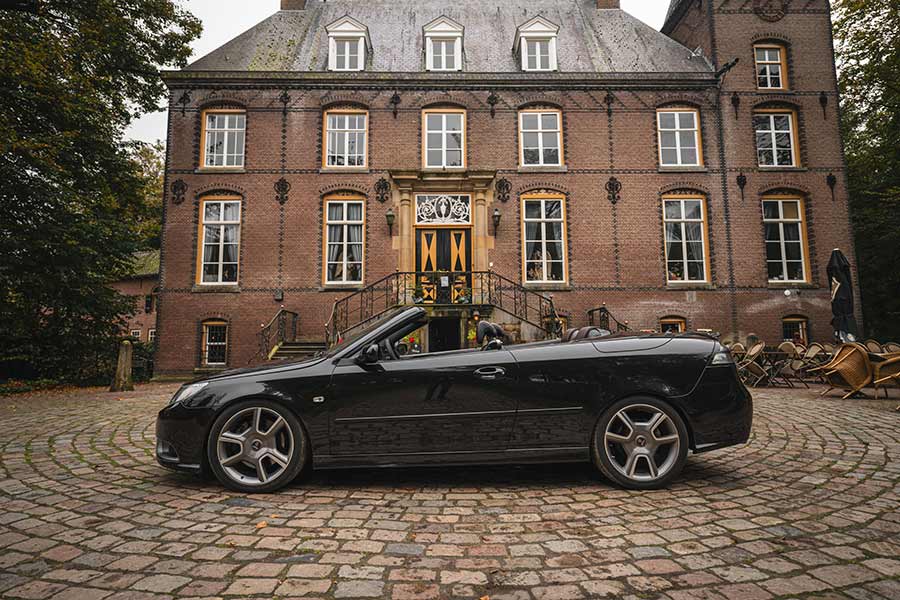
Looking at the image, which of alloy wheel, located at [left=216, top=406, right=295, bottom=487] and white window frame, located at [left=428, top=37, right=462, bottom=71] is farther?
white window frame, located at [left=428, top=37, right=462, bottom=71]

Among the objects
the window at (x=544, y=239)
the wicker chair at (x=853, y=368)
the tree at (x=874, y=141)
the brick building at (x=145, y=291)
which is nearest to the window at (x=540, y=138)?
the window at (x=544, y=239)

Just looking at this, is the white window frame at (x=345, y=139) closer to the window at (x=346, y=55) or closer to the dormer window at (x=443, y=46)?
the window at (x=346, y=55)

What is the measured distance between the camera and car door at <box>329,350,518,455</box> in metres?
3.36

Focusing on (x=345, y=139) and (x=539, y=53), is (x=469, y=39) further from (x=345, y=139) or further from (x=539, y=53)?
(x=345, y=139)

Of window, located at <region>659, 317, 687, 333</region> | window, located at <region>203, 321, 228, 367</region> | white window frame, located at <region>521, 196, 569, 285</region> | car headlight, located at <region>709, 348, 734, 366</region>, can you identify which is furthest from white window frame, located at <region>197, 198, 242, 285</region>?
car headlight, located at <region>709, 348, 734, 366</region>

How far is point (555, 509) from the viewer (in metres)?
3.00

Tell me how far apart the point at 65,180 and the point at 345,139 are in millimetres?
8147

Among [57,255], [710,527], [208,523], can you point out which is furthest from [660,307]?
[57,255]

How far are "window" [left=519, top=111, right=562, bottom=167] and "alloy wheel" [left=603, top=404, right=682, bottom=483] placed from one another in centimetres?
1279

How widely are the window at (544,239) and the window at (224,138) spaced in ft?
32.1

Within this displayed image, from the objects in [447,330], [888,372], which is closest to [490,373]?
[888,372]

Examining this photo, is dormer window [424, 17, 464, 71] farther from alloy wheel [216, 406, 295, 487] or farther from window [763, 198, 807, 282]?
alloy wheel [216, 406, 295, 487]

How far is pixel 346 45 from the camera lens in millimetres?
15781

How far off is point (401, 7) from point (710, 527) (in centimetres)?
2137
